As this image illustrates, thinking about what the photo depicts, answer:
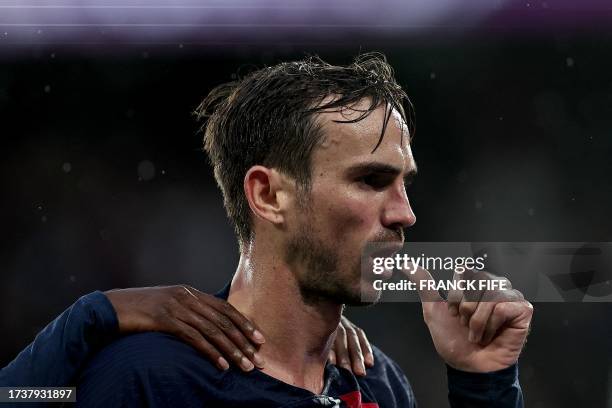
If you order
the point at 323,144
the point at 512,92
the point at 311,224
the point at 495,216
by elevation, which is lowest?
the point at 311,224

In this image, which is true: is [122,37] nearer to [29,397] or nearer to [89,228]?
[89,228]

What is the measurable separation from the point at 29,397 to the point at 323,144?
913 mm

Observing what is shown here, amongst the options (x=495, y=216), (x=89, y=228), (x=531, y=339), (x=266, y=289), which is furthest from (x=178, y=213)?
(x=266, y=289)

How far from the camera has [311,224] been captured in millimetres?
1910

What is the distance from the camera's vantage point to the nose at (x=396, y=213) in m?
1.89

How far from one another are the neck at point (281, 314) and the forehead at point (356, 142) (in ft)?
0.93

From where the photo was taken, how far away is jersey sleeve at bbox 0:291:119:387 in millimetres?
1816

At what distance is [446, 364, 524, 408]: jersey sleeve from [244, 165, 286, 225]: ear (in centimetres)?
66

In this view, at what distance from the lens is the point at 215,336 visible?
6.32 feet

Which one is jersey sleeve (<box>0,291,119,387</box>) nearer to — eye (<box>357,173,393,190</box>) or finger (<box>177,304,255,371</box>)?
finger (<box>177,304,255,371</box>)

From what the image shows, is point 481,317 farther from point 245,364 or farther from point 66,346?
point 66,346

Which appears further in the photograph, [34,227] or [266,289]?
[34,227]

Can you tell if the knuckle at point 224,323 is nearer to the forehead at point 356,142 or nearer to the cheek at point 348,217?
the cheek at point 348,217

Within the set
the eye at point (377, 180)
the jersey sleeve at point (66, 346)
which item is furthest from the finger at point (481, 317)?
the jersey sleeve at point (66, 346)
